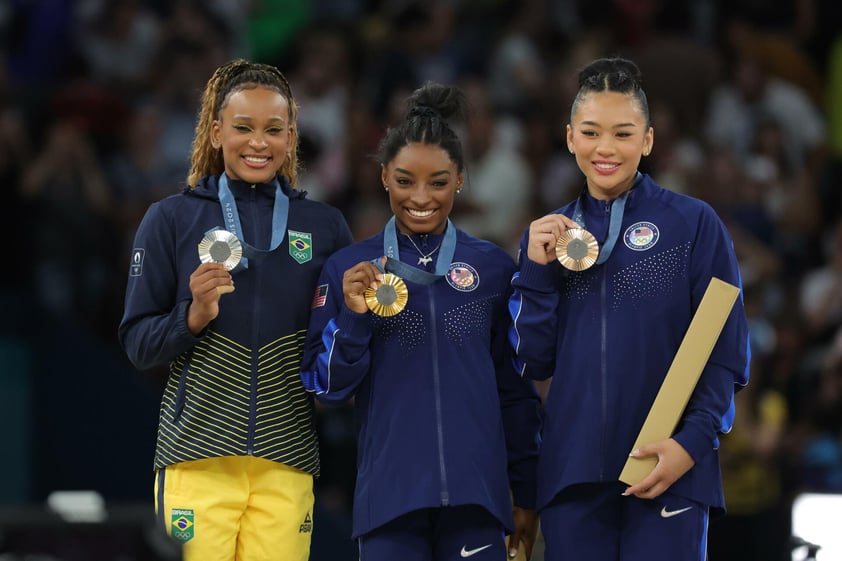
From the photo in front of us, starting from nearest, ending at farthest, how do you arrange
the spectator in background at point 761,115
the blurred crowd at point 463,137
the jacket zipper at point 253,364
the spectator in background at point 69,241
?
the jacket zipper at point 253,364, the blurred crowd at point 463,137, the spectator in background at point 69,241, the spectator in background at point 761,115

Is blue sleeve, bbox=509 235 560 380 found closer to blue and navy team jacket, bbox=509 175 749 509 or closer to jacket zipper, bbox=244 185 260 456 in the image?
blue and navy team jacket, bbox=509 175 749 509

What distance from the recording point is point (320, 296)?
4539 millimetres

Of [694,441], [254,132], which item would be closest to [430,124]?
[254,132]

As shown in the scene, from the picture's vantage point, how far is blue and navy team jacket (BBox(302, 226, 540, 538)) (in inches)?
170

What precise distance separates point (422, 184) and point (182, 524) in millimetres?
1223

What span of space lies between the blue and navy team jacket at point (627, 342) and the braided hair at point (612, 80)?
334 mm

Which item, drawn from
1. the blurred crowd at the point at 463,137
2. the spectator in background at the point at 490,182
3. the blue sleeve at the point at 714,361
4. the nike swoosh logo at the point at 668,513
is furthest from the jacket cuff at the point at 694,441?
the spectator in background at the point at 490,182

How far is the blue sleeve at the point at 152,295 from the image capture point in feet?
14.6

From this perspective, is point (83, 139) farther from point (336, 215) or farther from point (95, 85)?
point (336, 215)

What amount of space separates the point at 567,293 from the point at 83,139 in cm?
487

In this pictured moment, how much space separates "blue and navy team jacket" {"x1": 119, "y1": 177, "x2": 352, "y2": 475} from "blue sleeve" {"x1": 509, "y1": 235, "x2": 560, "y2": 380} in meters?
0.66

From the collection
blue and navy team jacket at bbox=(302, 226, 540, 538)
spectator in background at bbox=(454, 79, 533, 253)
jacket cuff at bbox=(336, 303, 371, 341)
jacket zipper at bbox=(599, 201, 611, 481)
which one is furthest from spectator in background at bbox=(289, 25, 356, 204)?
jacket zipper at bbox=(599, 201, 611, 481)

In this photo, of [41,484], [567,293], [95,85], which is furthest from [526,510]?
[95,85]

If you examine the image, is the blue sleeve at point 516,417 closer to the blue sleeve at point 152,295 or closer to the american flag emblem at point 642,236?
the american flag emblem at point 642,236
